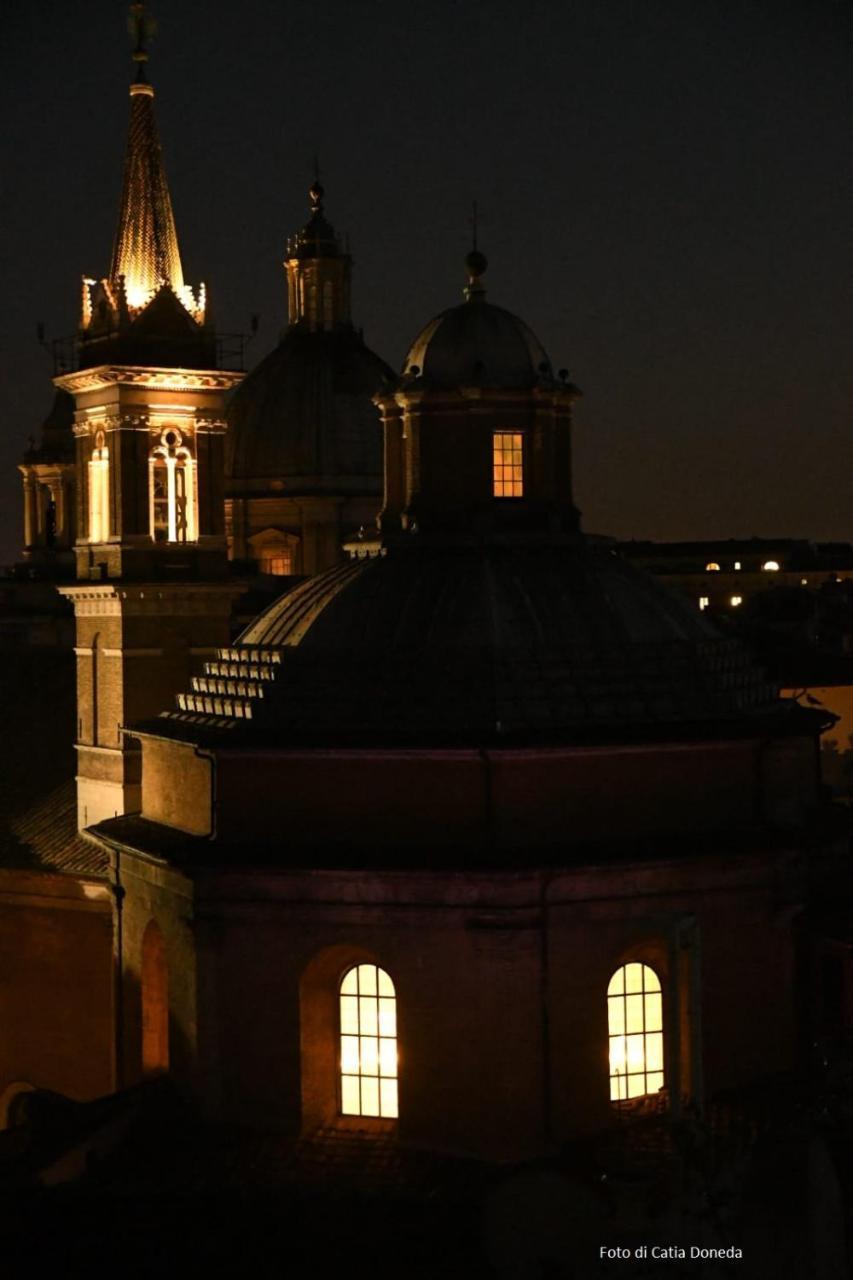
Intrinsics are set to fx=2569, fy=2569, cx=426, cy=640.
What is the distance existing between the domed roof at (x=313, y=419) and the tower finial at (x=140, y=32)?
13535 millimetres

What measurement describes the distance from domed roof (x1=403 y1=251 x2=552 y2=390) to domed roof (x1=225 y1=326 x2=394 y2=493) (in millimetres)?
24210

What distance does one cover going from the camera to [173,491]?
147 feet

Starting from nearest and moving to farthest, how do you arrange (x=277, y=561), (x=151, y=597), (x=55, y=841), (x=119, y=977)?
1. (x=119, y=977)
2. (x=55, y=841)
3. (x=151, y=597)
4. (x=277, y=561)

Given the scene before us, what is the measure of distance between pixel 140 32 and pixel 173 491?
328 inches

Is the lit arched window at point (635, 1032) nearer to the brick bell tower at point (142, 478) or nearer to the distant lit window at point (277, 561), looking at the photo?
the brick bell tower at point (142, 478)

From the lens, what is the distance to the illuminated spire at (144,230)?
4450 centimetres

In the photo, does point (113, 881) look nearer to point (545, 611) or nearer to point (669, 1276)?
point (545, 611)

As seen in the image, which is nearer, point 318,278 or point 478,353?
point 478,353

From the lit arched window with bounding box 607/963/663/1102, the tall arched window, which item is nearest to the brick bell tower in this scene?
the tall arched window

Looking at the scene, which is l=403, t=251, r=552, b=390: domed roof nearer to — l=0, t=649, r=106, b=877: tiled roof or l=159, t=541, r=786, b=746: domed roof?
l=159, t=541, r=786, b=746: domed roof

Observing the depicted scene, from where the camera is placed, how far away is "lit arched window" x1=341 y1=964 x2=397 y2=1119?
28938 millimetres

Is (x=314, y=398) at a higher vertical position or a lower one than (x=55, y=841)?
higher

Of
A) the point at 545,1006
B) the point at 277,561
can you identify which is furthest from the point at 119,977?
the point at 277,561

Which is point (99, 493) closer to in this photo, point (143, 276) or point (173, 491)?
point (173, 491)
